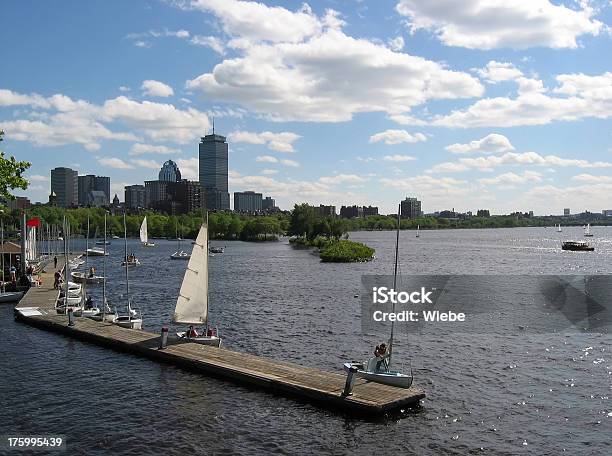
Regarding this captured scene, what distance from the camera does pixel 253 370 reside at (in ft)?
113

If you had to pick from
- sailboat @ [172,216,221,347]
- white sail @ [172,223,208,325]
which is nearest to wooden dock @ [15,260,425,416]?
sailboat @ [172,216,221,347]

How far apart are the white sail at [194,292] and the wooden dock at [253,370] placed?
7.24 ft

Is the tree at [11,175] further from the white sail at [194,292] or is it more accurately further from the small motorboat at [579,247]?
the small motorboat at [579,247]

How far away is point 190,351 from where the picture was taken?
128 ft

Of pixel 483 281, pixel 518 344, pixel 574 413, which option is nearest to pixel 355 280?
pixel 483 281

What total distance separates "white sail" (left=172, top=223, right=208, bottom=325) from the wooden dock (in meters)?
2.21

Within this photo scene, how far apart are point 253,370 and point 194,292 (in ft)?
33.1

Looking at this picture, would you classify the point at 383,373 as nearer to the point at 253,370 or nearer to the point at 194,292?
the point at 253,370

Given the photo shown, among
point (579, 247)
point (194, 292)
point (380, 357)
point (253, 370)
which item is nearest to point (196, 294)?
point (194, 292)

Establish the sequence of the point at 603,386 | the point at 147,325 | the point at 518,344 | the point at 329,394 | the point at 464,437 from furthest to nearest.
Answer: the point at 147,325, the point at 518,344, the point at 603,386, the point at 329,394, the point at 464,437

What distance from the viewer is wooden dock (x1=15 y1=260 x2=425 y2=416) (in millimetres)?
29438

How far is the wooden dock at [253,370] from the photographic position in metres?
29.4

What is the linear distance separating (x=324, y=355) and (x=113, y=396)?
49.6 feet

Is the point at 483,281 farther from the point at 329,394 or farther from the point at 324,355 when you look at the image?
the point at 329,394
